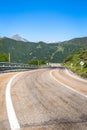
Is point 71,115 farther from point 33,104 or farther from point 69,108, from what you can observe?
point 33,104

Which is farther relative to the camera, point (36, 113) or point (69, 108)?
point (69, 108)

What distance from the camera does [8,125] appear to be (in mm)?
5766

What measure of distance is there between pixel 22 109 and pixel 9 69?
25215 mm

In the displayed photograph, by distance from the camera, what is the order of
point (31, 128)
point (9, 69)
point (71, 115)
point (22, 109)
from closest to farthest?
point (31, 128), point (71, 115), point (22, 109), point (9, 69)

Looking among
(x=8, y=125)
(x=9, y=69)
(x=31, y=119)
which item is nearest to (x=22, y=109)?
(x=31, y=119)

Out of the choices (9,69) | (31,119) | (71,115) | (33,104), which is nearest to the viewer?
(31,119)

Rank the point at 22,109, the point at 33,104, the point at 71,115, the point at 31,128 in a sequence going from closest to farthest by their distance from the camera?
the point at 31,128 < the point at 71,115 < the point at 22,109 < the point at 33,104

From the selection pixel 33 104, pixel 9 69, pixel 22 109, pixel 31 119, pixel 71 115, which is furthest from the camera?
pixel 9 69

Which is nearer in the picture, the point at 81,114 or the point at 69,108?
the point at 81,114

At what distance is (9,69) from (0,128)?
27.2 m

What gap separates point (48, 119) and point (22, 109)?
56.4 inches

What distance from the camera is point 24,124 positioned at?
5844 millimetres

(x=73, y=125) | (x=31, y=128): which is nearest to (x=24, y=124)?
(x=31, y=128)

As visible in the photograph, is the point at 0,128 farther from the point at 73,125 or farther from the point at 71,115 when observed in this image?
the point at 71,115
